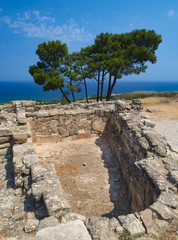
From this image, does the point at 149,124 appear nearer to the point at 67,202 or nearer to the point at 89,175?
the point at 89,175

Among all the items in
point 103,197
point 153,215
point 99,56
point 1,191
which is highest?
point 99,56

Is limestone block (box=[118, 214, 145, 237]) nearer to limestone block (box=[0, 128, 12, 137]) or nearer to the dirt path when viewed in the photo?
the dirt path

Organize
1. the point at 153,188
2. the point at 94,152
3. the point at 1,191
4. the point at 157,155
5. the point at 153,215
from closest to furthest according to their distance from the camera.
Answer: the point at 153,215
the point at 153,188
the point at 1,191
the point at 157,155
the point at 94,152

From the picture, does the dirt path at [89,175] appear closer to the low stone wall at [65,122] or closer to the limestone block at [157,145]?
the low stone wall at [65,122]

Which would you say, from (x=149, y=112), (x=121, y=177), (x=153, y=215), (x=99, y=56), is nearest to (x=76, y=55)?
(x=99, y=56)

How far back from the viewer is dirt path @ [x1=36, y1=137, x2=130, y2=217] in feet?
14.7

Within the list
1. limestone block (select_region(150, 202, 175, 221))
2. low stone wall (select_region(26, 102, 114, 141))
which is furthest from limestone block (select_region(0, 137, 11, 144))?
limestone block (select_region(150, 202, 175, 221))

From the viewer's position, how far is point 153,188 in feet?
11.0

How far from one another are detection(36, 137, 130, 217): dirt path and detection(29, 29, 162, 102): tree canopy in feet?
33.2

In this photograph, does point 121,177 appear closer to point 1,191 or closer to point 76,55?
point 1,191

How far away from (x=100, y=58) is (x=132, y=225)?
17463 millimetres

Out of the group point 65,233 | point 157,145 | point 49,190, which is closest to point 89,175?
point 157,145

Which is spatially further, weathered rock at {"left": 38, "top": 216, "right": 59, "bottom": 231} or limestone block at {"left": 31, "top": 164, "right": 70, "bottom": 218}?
limestone block at {"left": 31, "top": 164, "right": 70, "bottom": 218}

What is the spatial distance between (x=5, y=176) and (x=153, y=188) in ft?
12.0
